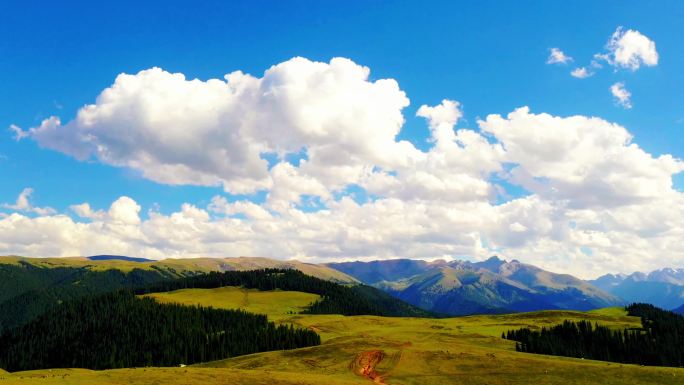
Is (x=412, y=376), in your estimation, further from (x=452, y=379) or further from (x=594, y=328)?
(x=594, y=328)

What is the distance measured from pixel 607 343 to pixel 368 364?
111672mm

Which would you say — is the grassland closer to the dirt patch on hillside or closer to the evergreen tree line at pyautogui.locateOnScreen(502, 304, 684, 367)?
the dirt patch on hillside

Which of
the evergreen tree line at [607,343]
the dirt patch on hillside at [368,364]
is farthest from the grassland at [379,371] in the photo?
the evergreen tree line at [607,343]

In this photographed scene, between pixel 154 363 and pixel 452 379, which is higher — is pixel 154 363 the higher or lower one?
the lower one

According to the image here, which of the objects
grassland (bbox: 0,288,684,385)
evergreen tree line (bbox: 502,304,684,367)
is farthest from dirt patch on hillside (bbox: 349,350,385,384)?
evergreen tree line (bbox: 502,304,684,367)

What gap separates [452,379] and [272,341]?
119 meters

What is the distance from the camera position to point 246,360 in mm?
112625

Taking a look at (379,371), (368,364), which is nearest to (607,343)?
(368,364)

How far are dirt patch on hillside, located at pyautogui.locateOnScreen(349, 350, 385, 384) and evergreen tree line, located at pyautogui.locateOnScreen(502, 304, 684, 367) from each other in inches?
2285

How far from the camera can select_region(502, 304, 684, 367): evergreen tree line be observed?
159 m

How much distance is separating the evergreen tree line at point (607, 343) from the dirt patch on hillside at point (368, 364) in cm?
5804

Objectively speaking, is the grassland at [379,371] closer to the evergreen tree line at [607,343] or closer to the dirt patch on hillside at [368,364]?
the dirt patch on hillside at [368,364]

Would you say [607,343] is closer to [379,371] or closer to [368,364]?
[368,364]

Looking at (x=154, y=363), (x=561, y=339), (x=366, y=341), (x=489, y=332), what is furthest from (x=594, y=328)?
(x=154, y=363)
